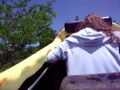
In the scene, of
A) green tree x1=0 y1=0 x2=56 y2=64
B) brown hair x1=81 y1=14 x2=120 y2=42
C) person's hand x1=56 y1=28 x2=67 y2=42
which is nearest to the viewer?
brown hair x1=81 y1=14 x2=120 y2=42

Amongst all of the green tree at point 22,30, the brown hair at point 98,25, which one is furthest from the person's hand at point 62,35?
the green tree at point 22,30

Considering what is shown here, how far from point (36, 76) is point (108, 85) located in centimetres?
125

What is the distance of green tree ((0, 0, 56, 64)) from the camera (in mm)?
12664

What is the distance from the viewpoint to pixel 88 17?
3957 millimetres

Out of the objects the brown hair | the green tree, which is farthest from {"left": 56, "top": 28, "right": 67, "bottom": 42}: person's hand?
the green tree

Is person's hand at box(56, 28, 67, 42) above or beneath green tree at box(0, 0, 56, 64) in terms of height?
above

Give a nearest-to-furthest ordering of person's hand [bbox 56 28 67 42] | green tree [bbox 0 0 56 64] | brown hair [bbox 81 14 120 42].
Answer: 1. brown hair [bbox 81 14 120 42]
2. person's hand [bbox 56 28 67 42]
3. green tree [bbox 0 0 56 64]

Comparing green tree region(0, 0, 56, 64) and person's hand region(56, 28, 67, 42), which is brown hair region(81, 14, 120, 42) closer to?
person's hand region(56, 28, 67, 42)

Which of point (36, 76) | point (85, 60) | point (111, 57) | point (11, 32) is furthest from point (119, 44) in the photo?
point (11, 32)

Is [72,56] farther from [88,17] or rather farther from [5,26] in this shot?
[5,26]

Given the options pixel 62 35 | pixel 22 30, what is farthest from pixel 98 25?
pixel 22 30

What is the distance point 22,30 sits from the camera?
1295 centimetres

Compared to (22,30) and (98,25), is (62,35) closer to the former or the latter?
(98,25)

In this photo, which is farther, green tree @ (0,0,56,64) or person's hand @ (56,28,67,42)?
green tree @ (0,0,56,64)
